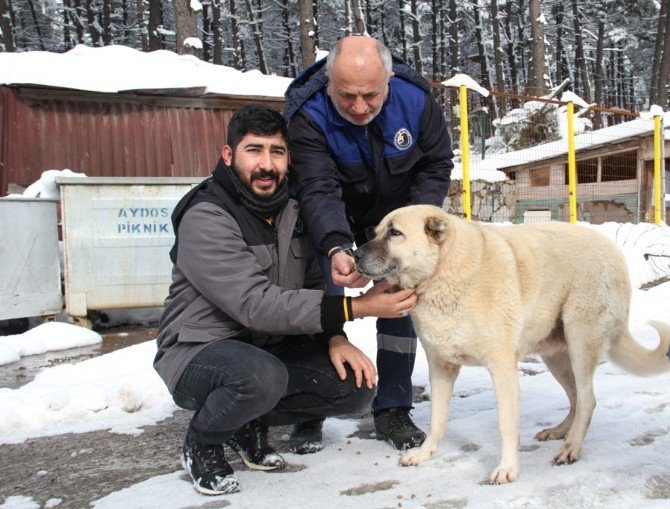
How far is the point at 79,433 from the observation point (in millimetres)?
3414

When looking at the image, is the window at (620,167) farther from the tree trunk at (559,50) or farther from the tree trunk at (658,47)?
the tree trunk at (559,50)

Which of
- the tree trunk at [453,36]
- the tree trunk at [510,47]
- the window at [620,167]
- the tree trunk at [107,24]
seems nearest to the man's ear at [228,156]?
the window at [620,167]

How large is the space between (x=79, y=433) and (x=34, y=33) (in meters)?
36.0

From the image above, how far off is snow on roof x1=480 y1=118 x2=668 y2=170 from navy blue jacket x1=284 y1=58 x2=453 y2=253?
1004cm

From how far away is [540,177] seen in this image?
1412 cm

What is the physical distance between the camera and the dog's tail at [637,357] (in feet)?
9.30

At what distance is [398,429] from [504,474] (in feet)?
2.32

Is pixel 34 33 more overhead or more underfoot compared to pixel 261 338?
more overhead

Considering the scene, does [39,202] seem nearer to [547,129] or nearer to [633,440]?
[633,440]

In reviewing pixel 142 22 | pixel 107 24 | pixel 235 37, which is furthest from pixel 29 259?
pixel 235 37

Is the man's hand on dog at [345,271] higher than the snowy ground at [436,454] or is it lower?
higher

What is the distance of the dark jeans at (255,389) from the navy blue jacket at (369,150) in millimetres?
667

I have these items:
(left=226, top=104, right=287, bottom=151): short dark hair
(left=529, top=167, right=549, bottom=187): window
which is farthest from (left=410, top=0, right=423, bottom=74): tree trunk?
(left=226, top=104, right=287, bottom=151): short dark hair

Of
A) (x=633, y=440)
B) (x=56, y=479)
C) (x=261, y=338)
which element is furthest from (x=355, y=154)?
(x=56, y=479)
